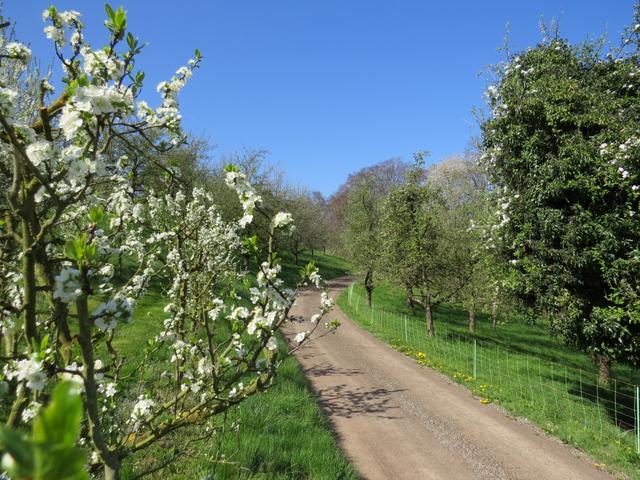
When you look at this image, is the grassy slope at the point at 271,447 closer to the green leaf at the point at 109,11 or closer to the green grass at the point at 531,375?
the green leaf at the point at 109,11

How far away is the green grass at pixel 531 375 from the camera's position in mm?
9547

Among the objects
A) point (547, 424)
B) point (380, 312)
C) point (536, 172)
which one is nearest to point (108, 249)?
point (536, 172)

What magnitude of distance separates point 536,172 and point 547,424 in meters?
6.32

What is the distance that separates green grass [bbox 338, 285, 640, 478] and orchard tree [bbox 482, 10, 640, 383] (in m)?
2.08

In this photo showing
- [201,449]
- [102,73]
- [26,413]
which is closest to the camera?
[102,73]

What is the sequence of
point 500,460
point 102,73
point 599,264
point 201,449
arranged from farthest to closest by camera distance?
point 599,264, point 500,460, point 201,449, point 102,73

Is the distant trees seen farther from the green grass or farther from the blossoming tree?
the blossoming tree

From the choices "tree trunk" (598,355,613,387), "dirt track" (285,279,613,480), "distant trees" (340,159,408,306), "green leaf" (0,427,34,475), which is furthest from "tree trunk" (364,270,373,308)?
"green leaf" (0,427,34,475)

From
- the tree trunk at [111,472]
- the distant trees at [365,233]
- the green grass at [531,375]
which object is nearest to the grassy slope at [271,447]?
the tree trunk at [111,472]

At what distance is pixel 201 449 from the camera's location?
6387 millimetres

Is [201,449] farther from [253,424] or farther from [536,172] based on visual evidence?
[536,172]

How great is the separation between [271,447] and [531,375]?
12391 mm

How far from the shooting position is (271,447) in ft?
22.1

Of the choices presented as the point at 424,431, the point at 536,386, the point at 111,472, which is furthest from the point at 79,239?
the point at 536,386
